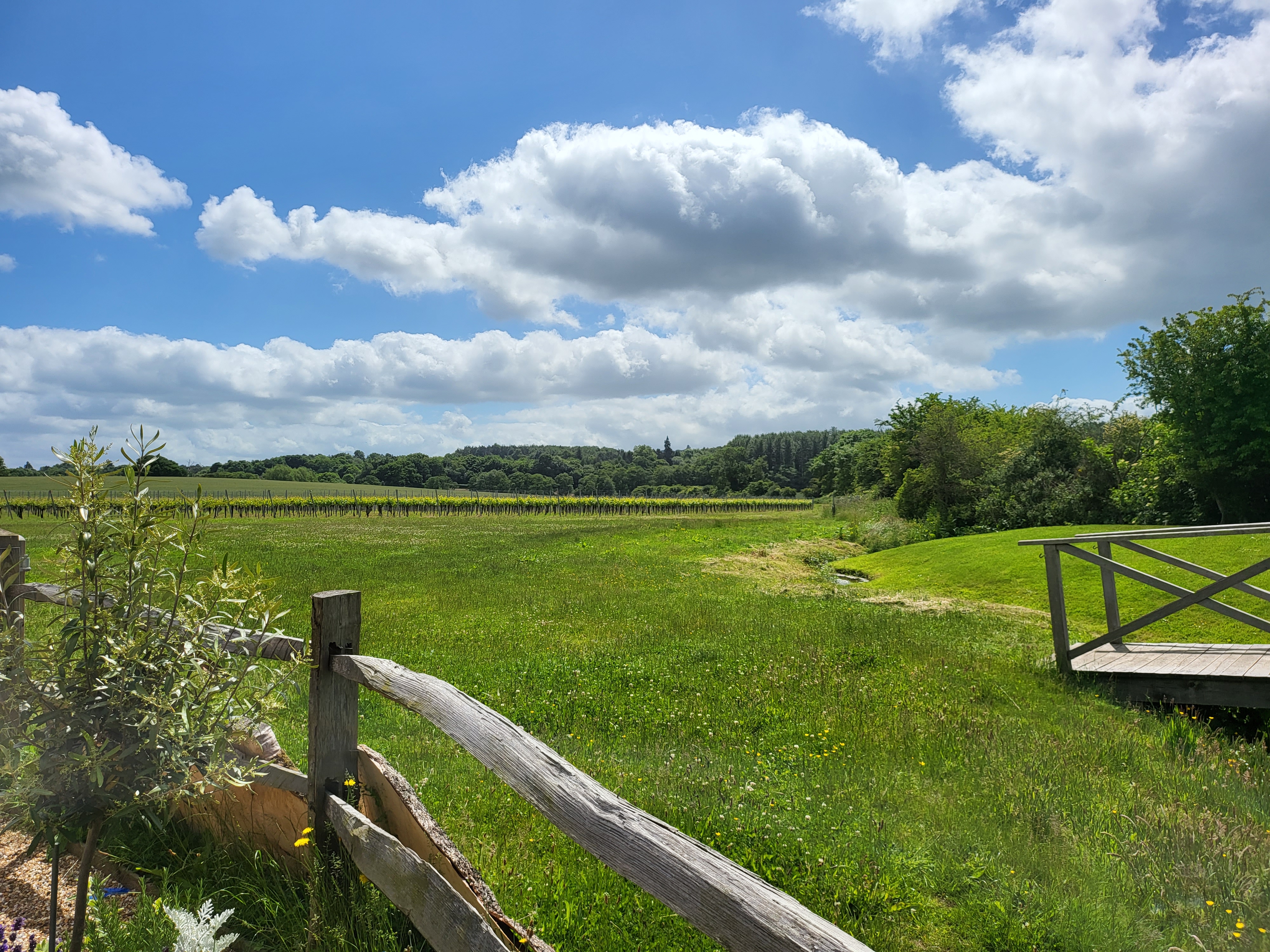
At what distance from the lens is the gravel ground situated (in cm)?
366

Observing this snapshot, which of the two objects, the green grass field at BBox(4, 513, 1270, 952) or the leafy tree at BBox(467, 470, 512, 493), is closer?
the green grass field at BBox(4, 513, 1270, 952)

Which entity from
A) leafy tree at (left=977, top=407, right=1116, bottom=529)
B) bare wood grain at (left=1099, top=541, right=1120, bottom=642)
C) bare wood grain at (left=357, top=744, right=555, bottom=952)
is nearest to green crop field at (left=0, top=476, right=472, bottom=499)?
leafy tree at (left=977, top=407, right=1116, bottom=529)

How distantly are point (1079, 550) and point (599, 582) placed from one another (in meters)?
12.3

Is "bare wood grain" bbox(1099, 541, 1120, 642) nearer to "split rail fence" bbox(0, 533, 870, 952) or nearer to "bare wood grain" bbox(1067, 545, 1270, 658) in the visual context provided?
"bare wood grain" bbox(1067, 545, 1270, 658)

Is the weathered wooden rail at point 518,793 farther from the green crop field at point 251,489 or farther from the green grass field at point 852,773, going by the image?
the green crop field at point 251,489

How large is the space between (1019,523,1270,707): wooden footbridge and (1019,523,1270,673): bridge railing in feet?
0.06

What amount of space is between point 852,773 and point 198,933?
5.28 meters

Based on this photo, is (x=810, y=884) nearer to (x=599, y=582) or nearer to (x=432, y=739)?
(x=432, y=739)

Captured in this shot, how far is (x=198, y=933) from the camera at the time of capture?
245 centimetres

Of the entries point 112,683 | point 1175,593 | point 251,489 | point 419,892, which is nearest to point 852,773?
point 419,892

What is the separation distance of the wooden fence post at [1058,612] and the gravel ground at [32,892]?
414 inches

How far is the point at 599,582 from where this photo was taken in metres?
19.0

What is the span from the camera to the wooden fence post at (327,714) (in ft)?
11.3

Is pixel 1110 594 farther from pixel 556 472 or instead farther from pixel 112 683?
pixel 556 472
